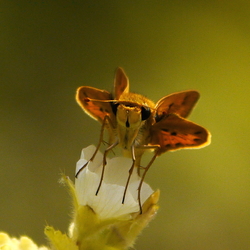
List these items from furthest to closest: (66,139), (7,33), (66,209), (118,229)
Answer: (7,33)
(66,139)
(66,209)
(118,229)

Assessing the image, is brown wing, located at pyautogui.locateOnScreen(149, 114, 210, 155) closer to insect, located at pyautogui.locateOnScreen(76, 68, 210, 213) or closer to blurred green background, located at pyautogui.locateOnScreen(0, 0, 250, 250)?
insect, located at pyautogui.locateOnScreen(76, 68, 210, 213)

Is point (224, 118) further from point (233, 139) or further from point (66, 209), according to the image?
point (66, 209)

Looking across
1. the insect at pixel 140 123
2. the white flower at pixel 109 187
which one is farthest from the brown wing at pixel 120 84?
the white flower at pixel 109 187

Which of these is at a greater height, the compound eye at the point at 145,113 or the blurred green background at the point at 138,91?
the blurred green background at the point at 138,91

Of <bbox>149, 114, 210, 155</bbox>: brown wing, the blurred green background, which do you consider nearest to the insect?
<bbox>149, 114, 210, 155</bbox>: brown wing

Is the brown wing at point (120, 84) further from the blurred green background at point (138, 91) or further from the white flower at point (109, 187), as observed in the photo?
the blurred green background at point (138, 91)

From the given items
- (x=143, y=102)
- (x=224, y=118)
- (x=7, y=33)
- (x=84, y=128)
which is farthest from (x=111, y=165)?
(x=7, y=33)

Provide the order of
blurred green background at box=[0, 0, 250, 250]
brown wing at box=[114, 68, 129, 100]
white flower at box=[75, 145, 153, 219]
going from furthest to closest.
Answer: blurred green background at box=[0, 0, 250, 250] < brown wing at box=[114, 68, 129, 100] < white flower at box=[75, 145, 153, 219]
